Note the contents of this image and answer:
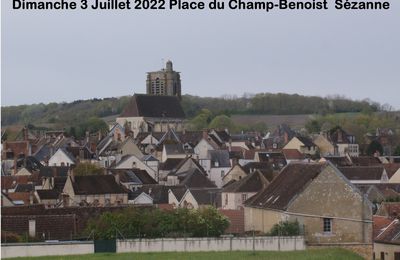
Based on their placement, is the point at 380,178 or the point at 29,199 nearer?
the point at 29,199

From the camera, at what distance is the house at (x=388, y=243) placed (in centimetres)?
4062

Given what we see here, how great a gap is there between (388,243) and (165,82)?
115640 mm

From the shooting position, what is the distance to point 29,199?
6331 centimetres

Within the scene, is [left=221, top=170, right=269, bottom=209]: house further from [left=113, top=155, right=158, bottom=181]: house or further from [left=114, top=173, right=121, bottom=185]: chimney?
[left=113, top=155, right=158, bottom=181]: house

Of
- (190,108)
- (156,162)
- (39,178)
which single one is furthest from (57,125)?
(39,178)

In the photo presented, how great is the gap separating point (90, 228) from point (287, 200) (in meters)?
7.40

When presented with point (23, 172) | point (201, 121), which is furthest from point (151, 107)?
point (23, 172)

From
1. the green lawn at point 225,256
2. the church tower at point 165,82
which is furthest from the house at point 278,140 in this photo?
the green lawn at point 225,256

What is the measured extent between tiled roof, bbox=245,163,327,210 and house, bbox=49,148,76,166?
53354 mm

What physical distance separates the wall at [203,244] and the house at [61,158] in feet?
199

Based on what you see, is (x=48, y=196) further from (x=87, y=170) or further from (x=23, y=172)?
(x=23, y=172)

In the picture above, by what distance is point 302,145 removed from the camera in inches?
4557

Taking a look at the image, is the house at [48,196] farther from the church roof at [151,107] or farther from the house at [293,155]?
the church roof at [151,107]

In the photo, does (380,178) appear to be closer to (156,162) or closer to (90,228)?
(156,162)
